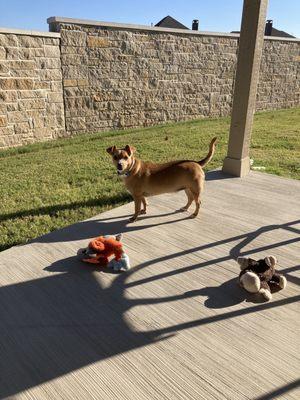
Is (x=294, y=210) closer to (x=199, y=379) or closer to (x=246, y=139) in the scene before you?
(x=246, y=139)

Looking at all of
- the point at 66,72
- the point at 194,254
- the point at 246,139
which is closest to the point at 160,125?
the point at 66,72

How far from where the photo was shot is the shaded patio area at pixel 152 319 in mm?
2098

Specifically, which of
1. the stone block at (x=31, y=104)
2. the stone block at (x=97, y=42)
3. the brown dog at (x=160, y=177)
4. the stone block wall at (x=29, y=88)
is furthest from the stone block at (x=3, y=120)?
the brown dog at (x=160, y=177)

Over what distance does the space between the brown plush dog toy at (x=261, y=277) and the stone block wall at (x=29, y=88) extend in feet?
24.3

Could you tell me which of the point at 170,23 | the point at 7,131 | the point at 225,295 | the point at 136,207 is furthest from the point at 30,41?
the point at 170,23

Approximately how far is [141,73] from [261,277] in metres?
9.32

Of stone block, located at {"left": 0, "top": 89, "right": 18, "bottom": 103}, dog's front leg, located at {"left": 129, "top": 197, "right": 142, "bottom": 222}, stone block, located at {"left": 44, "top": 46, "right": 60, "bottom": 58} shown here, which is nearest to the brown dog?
dog's front leg, located at {"left": 129, "top": 197, "right": 142, "bottom": 222}

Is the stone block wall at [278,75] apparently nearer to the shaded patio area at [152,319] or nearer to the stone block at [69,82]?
the stone block at [69,82]

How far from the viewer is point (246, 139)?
5762mm

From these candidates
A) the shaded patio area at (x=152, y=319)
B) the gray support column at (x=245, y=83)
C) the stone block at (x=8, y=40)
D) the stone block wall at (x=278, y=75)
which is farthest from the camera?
the stone block wall at (x=278, y=75)

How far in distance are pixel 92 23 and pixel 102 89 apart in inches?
67.1

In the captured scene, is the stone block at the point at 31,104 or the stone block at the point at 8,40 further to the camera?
the stone block at the point at 31,104

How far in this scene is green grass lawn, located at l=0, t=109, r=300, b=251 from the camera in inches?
181

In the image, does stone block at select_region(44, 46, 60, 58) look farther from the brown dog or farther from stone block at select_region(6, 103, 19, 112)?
the brown dog
